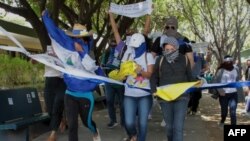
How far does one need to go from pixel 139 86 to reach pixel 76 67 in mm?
950

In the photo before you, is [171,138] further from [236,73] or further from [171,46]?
[236,73]

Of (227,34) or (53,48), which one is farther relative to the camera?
(227,34)

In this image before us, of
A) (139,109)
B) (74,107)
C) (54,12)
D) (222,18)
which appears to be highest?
(222,18)

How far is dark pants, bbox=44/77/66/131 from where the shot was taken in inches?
313

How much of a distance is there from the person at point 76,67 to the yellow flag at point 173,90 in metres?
0.94

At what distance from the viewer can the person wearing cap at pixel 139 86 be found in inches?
285

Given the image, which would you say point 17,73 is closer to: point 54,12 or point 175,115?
point 54,12

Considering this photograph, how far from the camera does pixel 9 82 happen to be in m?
16.5

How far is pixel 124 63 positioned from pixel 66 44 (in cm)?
90

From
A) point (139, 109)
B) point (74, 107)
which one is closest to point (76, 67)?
point (74, 107)

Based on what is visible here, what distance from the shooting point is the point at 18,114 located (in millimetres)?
8297

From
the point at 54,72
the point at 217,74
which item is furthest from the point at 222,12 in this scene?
the point at 54,72

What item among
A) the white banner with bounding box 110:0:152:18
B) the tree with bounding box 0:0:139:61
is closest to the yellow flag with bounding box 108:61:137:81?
the white banner with bounding box 110:0:152:18

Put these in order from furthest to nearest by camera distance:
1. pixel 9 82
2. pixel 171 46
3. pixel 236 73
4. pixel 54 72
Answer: pixel 9 82
pixel 236 73
pixel 54 72
pixel 171 46
